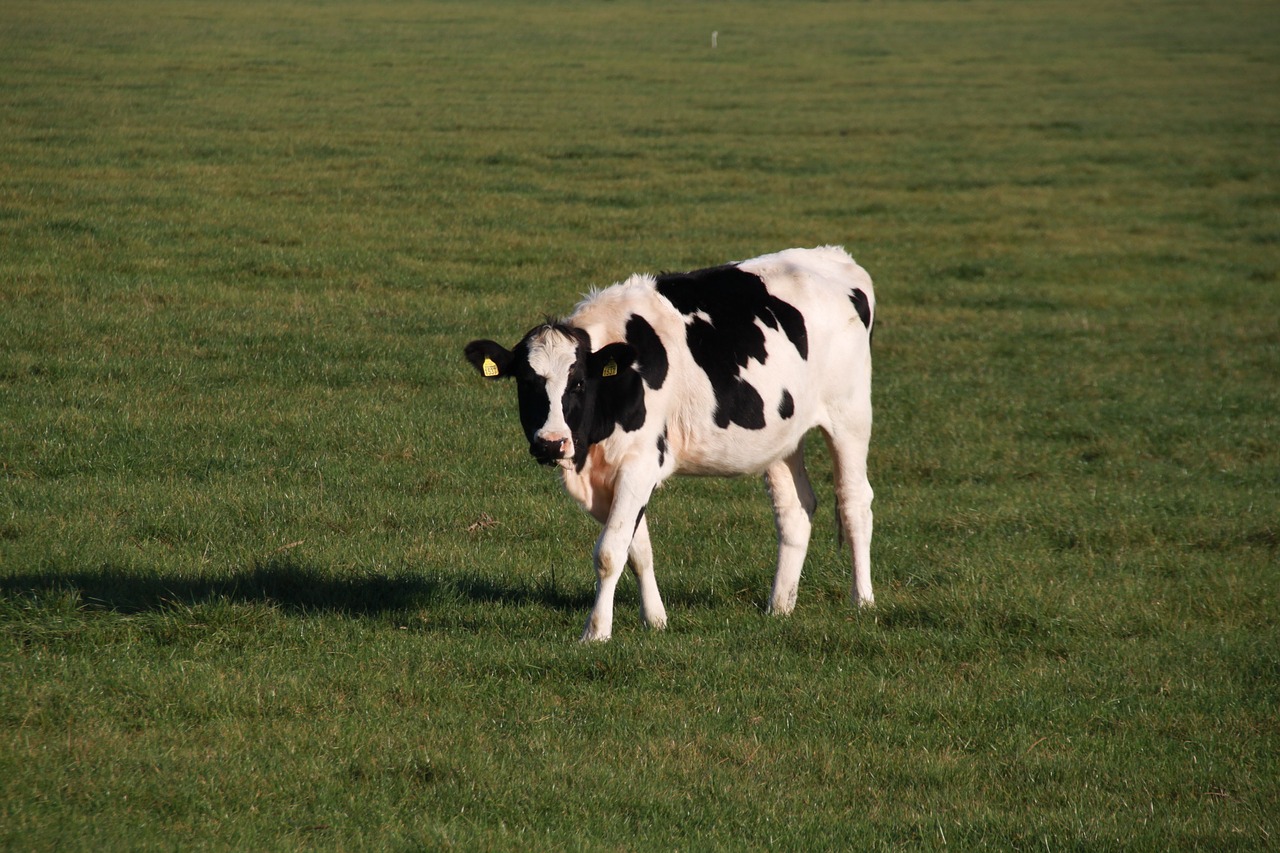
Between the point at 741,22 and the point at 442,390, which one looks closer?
the point at 442,390

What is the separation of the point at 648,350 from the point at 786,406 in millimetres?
1009

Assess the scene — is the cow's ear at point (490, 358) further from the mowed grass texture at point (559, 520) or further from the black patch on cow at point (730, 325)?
the mowed grass texture at point (559, 520)

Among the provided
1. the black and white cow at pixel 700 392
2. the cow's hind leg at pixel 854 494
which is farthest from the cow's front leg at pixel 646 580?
the cow's hind leg at pixel 854 494

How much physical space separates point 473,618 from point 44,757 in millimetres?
2790

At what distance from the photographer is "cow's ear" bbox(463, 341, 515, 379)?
7.95 meters

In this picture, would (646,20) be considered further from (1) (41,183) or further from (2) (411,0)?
(1) (41,183)

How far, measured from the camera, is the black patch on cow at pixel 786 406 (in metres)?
8.85

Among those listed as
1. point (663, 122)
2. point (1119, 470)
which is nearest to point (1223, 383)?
point (1119, 470)

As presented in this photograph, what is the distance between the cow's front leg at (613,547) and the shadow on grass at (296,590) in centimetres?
78

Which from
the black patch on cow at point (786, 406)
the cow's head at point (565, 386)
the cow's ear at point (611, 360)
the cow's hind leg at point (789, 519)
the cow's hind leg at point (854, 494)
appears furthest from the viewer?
the cow's hind leg at point (854, 494)

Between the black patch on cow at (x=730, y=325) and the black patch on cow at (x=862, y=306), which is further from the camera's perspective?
the black patch on cow at (x=862, y=306)

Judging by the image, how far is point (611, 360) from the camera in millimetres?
7949

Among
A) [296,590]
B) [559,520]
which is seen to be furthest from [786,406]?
[296,590]

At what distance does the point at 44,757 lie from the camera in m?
6.13
